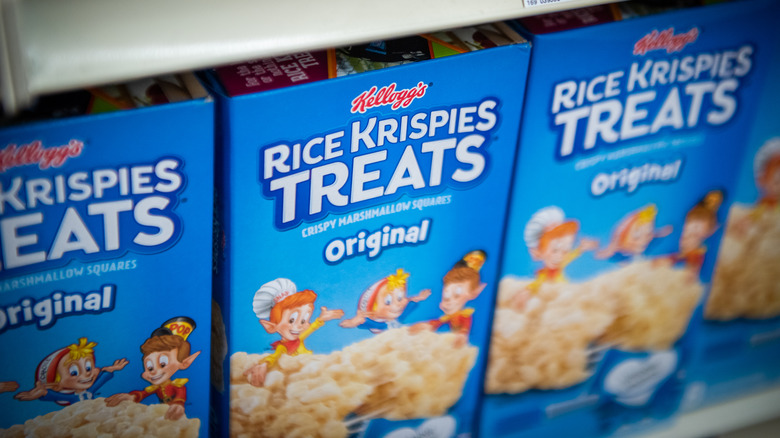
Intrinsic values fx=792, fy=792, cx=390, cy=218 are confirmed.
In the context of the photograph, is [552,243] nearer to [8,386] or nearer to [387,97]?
[387,97]

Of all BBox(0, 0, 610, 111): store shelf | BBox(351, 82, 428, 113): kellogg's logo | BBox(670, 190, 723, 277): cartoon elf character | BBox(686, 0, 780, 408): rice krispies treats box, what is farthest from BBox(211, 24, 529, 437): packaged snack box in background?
BBox(686, 0, 780, 408): rice krispies treats box

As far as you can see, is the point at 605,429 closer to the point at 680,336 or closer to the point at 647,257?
the point at 680,336

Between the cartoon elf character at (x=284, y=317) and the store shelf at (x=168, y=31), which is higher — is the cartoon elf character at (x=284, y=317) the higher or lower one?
the lower one

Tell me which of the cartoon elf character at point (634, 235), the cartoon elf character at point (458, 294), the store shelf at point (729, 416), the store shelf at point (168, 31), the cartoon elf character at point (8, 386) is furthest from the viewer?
the store shelf at point (729, 416)

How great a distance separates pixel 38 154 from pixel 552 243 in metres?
0.68

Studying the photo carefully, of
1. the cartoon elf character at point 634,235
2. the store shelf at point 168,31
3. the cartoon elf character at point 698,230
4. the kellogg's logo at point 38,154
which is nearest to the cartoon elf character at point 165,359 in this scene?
the kellogg's logo at point 38,154

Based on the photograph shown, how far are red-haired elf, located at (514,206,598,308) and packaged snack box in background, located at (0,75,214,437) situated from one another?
45cm

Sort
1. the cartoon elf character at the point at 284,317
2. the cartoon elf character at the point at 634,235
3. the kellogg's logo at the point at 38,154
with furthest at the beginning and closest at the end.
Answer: the cartoon elf character at the point at 634,235, the cartoon elf character at the point at 284,317, the kellogg's logo at the point at 38,154

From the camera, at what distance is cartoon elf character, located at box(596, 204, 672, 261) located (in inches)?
45.8

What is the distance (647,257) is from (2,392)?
0.89 m

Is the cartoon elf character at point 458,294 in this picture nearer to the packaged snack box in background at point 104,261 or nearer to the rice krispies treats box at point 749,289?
the packaged snack box in background at point 104,261

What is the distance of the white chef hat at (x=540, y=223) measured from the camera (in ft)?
3.55

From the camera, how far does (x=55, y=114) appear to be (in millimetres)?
753

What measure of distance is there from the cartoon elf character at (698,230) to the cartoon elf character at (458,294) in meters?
0.36
